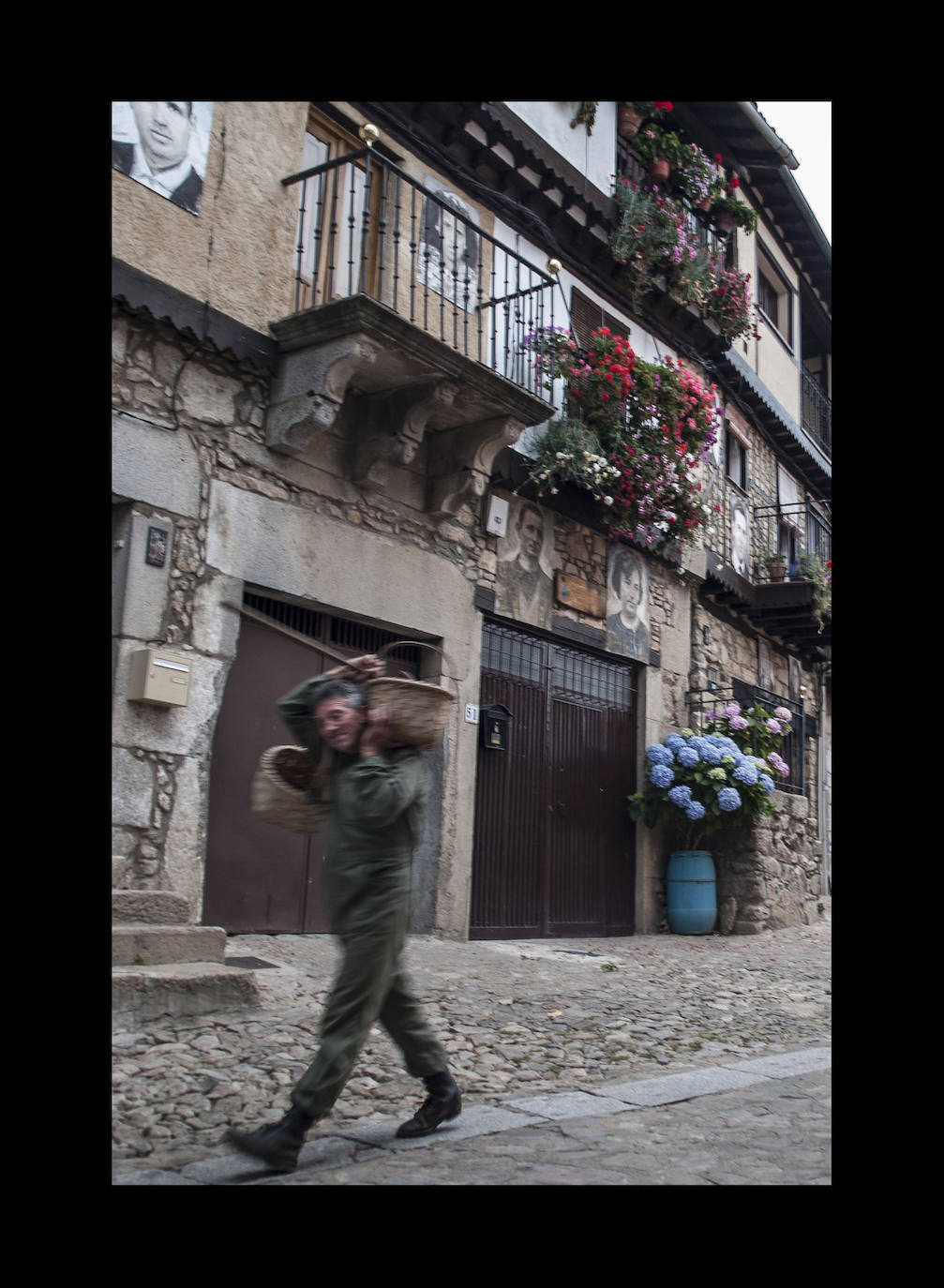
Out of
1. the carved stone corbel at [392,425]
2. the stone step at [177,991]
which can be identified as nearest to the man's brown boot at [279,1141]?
the stone step at [177,991]

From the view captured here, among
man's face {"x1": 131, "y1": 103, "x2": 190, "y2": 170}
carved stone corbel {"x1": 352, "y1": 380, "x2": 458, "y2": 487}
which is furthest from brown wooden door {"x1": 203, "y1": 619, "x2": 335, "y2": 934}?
man's face {"x1": 131, "y1": 103, "x2": 190, "y2": 170}

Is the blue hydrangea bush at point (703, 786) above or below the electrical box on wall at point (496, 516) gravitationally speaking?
below

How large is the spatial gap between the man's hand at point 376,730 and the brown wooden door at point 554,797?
18.2 feet

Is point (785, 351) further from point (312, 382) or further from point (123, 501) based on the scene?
point (123, 501)

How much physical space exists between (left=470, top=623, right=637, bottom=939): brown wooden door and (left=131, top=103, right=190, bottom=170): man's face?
4.21 m

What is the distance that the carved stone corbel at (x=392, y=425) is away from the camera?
7852 millimetres

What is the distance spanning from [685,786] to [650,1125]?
6.82 metres

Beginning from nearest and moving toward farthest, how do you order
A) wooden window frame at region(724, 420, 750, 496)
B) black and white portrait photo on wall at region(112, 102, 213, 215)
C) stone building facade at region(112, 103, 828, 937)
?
stone building facade at region(112, 103, 828, 937)
black and white portrait photo on wall at region(112, 102, 213, 215)
wooden window frame at region(724, 420, 750, 496)

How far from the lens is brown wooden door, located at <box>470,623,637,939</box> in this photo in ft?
30.3

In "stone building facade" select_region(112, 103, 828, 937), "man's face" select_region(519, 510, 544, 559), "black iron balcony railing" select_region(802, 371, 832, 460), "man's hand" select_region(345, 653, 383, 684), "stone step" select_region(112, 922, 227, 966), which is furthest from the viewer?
"black iron balcony railing" select_region(802, 371, 832, 460)

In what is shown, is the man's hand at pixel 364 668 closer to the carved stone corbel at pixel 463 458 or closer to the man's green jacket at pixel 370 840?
the man's green jacket at pixel 370 840

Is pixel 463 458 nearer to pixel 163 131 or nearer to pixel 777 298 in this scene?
pixel 163 131

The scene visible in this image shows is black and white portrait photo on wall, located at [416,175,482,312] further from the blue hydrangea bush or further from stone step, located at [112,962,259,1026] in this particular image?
stone step, located at [112,962,259,1026]

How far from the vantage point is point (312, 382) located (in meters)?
7.24
